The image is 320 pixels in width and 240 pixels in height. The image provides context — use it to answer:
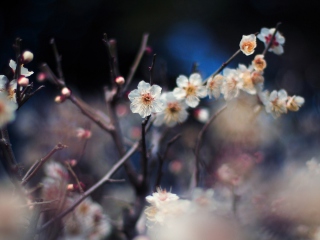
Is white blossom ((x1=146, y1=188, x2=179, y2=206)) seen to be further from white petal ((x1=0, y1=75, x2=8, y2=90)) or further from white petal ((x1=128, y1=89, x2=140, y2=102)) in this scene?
white petal ((x1=0, y1=75, x2=8, y2=90))

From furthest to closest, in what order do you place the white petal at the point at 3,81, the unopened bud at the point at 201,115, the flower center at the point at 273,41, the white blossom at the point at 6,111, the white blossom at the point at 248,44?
the unopened bud at the point at 201,115 → the flower center at the point at 273,41 → the white blossom at the point at 248,44 → the white petal at the point at 3,81 → the white blossom at the point at 6,111

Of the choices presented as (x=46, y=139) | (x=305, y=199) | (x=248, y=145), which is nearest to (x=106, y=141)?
(x=46, y=139)

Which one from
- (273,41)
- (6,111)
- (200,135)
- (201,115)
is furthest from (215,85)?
(6,111)

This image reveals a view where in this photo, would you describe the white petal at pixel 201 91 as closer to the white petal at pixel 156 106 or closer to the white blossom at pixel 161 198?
the white petal at pixel 156 106

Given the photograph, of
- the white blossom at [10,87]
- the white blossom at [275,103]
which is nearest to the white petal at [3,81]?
the white blossom at [10,87]

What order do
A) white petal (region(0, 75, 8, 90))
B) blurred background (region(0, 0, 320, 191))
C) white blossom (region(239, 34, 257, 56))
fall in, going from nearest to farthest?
1. white petal (region(0, 75, 8, 90))
2. white blossom (region(239, 34, 257, 56))
3. blurred background (region(0, 0, 320, 191))

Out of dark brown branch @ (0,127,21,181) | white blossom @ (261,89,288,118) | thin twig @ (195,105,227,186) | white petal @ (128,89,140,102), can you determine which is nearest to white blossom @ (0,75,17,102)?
dark brown branch @ (0,127,21,181)

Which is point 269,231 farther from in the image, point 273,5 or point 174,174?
point 273,5
